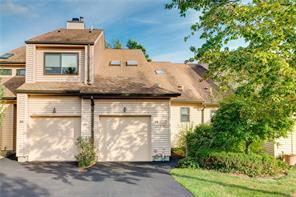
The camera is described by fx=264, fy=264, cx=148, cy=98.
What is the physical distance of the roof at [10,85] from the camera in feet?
48.9

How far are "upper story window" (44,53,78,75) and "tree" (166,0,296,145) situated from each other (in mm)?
6812

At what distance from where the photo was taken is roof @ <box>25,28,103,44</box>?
13.7 m

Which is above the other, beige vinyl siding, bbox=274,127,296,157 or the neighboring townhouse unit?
the neighboring townhouse unit

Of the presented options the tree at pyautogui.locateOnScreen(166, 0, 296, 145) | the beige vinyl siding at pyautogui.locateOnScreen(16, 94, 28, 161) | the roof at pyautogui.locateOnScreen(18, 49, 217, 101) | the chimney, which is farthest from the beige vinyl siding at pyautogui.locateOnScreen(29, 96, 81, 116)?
the tree at pyautogui.locateOnScreen(166, 0, 296, 145)

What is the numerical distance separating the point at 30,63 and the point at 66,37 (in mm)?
2418

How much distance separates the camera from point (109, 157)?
13250 millimetres

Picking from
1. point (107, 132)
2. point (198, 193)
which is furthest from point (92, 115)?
point (198, 193)

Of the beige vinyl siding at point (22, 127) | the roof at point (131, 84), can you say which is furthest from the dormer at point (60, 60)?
the beige vinyl siding at point (22, 127)

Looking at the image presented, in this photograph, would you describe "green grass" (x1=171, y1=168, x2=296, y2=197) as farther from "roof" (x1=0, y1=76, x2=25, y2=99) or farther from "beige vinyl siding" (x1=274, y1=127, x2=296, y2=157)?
"roof" (x1=0, y1=76, x2=25, y2=99)

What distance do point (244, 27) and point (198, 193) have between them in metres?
4.96

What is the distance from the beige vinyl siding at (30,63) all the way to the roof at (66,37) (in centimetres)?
30

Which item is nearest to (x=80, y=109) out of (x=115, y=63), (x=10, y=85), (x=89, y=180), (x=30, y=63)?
(x=30, y=63)

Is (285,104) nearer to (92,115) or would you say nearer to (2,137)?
(92,115)

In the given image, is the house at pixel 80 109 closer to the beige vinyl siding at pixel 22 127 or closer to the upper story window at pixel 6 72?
the beige vinyl siding at pixel 22 127
